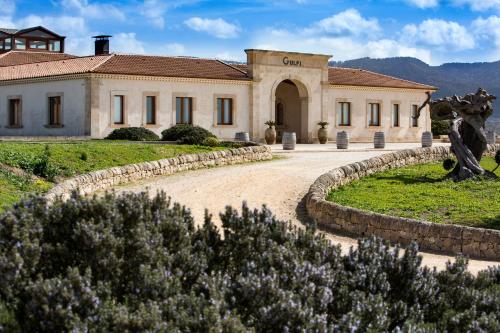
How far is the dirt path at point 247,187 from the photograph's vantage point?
1734cm

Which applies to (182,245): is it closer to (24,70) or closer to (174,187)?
(174,187)

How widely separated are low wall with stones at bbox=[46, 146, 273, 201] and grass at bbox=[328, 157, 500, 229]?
5.36 metres

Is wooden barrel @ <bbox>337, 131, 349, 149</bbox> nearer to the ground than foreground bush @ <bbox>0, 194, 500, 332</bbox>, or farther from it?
farther from it

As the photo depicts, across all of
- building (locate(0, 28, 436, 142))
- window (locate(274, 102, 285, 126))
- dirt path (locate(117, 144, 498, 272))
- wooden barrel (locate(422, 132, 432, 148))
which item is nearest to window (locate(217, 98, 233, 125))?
building (locate(0, 28, 436, 142))

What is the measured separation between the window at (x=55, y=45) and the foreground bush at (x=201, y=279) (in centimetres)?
5496

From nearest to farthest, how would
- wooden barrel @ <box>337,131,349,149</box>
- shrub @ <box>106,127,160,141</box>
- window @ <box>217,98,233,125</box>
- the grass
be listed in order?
1. the grass
2. shrub @ <box>106,127,160,141</box>
3. wooden barrel @ <box>337,131,349,149</box>
4. window @ <box>217,98,233,125</box>

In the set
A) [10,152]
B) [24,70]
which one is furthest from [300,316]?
[24,70]

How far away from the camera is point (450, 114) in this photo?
74.1 ft

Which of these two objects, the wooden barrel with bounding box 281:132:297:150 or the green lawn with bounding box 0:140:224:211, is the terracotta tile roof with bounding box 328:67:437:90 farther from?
the green lawn with bounding box 0:140:224:211

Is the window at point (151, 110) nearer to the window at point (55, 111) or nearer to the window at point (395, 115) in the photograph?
the window at point (55, 111)

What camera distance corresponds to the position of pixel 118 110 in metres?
40.3

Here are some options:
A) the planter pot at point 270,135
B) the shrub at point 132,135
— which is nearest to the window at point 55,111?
the shrub at point 132,135

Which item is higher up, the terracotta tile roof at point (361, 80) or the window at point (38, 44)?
the window at point (38, 44)

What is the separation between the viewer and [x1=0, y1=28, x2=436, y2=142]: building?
40.2 meters
